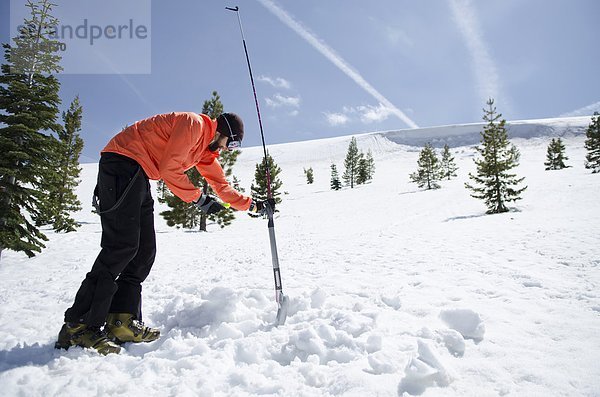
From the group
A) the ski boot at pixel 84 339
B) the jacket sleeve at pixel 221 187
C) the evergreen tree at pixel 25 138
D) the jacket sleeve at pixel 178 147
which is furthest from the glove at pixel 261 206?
the evergreen tree at pixel 25 138

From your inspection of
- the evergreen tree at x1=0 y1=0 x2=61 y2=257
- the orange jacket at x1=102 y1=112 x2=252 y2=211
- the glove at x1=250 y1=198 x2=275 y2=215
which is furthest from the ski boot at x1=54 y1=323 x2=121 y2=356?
the evergreen tree at x1=0 y1=0 x2=61 y2=257

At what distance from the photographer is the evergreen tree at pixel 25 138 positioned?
9.38 metres

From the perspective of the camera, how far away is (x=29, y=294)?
15.5 ft

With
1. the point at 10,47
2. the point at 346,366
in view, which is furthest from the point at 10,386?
the point at 10,47

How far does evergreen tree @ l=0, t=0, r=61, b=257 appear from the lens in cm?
938

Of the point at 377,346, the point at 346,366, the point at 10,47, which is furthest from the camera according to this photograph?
the point at 10,47

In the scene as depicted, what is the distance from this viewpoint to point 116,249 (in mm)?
2721

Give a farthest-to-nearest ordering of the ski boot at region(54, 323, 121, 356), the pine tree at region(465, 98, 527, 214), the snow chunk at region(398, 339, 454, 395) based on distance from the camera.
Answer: the pine tree at region(465, 98, 527, 214), the ski boot at region(54, 323, 121, 356), the snow chunk at region(398, 339, 454, 395)

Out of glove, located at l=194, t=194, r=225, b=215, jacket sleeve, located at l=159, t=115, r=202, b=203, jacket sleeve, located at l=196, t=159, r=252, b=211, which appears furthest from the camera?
jacket sleeve, located at l=196, t=159, r=252, b=211

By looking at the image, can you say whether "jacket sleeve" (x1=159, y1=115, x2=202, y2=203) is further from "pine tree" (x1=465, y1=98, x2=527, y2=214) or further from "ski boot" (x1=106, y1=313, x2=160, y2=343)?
"pine tree" (x1=465, y1=98, x2=527, y2=214)

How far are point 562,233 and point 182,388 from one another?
30.2 ft

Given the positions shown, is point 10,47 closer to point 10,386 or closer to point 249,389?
point 10,386

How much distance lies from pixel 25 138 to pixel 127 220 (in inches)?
425

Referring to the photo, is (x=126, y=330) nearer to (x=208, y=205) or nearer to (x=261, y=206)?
(x=208, y=205)
